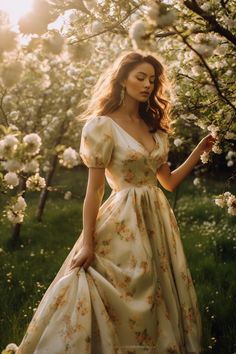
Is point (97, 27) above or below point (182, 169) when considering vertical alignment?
above

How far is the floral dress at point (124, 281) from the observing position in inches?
102

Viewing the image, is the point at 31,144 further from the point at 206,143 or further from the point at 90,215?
the point at 206,143

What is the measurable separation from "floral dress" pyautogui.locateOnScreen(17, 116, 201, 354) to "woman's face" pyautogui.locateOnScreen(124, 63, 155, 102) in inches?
9.8

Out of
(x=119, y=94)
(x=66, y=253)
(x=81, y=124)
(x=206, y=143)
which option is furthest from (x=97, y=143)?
(x=81, y=124)

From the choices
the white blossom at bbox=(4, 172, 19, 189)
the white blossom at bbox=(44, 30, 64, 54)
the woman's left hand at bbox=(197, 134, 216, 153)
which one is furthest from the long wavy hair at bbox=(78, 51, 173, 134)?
the white blossom at bbox=(44, 30, 64, 54)

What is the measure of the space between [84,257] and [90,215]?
0.26 metres

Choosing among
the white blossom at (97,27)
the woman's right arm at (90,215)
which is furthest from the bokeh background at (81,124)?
the woman's right arm at (90,215)

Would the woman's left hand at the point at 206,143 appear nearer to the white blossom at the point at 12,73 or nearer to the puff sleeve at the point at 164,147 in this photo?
the puff sleeve at the point at 164,147

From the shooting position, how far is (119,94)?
317cm

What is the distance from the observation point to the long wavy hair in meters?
3.14

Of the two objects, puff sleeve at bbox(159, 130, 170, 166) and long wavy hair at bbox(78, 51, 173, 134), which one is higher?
long wavy hair at bbox(78, 51, 173, 134)

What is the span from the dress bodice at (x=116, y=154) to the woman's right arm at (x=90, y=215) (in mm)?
80

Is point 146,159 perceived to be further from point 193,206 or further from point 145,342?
point 193,206

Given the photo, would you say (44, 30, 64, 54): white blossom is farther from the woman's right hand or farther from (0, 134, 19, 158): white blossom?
the woman's right hand
